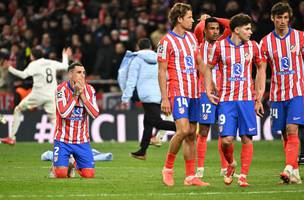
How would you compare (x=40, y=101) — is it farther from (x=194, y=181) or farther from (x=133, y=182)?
(x=194, y=181)

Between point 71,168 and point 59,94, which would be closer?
point 59,94

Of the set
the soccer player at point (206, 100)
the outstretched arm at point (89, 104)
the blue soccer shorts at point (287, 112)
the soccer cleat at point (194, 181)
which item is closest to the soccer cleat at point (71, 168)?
the outstretched arm at point (89, 104)

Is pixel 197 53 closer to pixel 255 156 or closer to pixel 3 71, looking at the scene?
pixel 255 156

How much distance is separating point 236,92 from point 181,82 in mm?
705

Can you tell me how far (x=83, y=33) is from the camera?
91.2 ft

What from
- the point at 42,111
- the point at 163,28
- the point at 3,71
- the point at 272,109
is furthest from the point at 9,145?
the point at 272,109

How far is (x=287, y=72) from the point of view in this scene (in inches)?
498

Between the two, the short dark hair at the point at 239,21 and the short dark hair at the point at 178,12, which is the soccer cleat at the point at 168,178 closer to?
the short dark hair at the point at 178,12

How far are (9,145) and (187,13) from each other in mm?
10817

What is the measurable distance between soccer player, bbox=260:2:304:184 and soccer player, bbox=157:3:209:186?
1068 millimetres

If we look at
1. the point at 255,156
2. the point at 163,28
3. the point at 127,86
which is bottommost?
the point at 255,156

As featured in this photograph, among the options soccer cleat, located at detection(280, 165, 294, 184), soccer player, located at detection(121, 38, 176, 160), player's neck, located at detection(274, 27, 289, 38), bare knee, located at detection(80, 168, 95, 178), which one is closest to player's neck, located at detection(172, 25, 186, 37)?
player's neck, located at detection(274, 27, 289, 38)

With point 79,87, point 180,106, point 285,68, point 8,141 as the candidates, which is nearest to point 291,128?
point 285,68

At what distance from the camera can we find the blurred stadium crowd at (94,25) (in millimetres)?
25086
